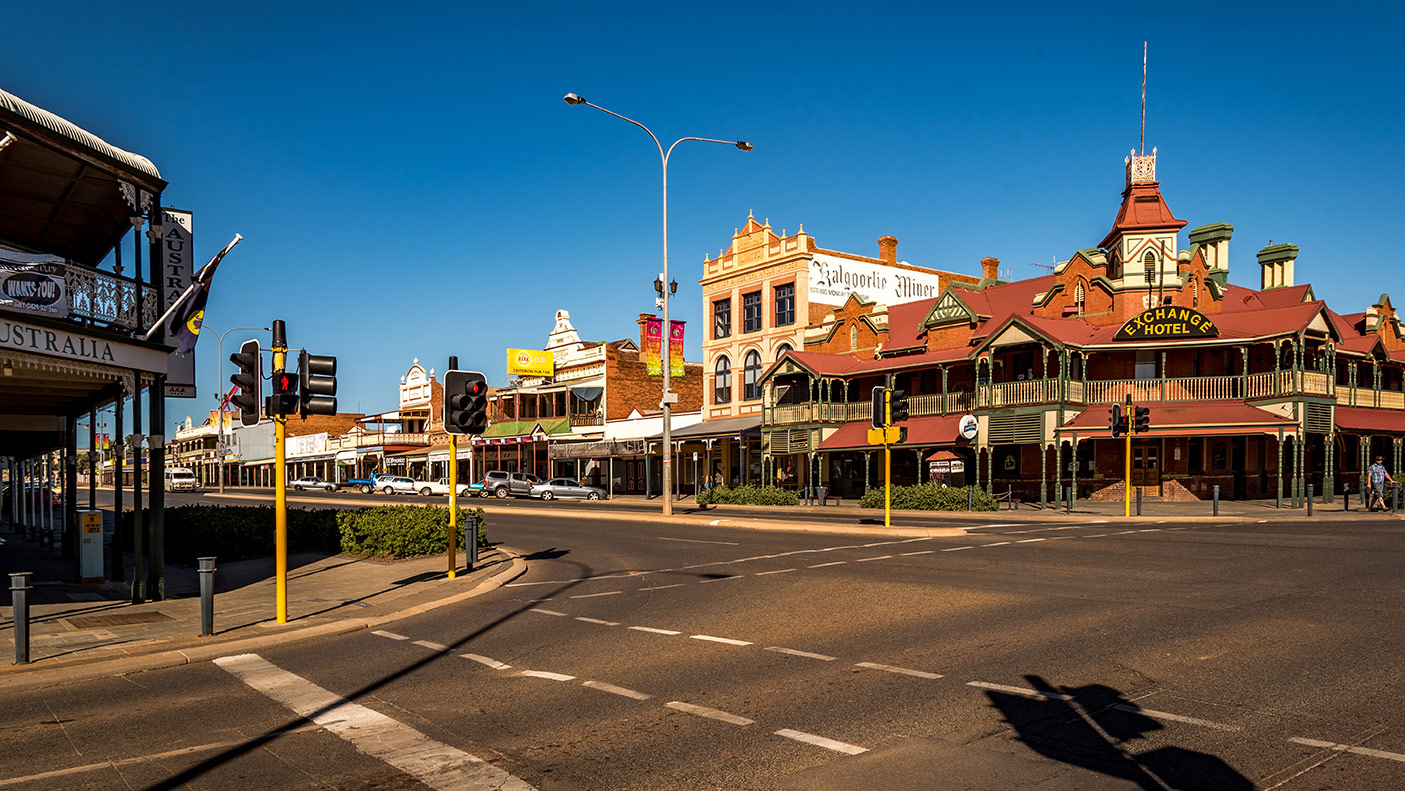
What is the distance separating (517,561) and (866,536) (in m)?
9.07

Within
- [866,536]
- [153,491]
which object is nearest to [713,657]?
[153,491]

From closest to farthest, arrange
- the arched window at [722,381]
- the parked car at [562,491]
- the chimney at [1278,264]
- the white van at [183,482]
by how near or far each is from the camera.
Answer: the chimney at [1278,264] → the parked car at [562,491] → the arched window at [722,381] → the white van at [183,482]

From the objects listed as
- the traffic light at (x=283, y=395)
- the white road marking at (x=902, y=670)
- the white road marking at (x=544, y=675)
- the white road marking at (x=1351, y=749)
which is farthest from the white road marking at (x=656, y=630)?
the white road marking at (x=1351, y=749)

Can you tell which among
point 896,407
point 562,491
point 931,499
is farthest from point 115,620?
point 562,491

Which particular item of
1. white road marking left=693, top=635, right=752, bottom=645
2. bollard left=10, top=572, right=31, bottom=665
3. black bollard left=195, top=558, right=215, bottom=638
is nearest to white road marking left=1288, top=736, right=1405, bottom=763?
A: white road marking left=693, top=635, right=752, bottom=645

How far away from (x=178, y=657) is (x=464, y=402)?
6139mm

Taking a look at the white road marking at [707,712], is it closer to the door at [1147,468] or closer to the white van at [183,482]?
the door at [1147,468]

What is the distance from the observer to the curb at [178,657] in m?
8.63

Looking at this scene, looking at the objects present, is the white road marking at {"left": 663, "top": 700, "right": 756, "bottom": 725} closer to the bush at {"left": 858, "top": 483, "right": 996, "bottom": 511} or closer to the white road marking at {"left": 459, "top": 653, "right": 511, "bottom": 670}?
the white road marking at {"left": 459, "top": 653, "right": 511, "bottom": 670}

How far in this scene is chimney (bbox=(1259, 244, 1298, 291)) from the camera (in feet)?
158

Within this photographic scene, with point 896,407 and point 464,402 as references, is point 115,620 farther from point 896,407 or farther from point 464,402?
point 896,407

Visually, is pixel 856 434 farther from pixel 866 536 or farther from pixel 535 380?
pixel 535 380

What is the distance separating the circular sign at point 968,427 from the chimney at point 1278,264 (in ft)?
66.2

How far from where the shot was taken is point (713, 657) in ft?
30.2
